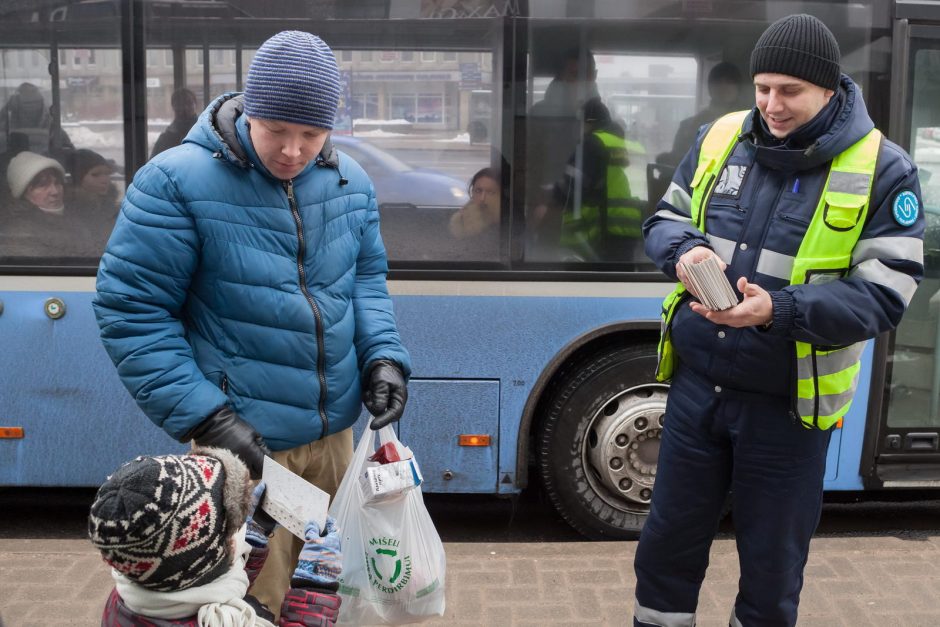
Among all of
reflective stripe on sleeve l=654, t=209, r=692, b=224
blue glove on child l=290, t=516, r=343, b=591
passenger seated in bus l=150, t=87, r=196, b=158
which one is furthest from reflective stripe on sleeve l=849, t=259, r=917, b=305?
passenger seated in bus l=150, t=87, r=196, b=158

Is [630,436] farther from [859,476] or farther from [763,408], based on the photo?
[763,408]

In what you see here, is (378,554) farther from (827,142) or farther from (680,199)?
(827,142)

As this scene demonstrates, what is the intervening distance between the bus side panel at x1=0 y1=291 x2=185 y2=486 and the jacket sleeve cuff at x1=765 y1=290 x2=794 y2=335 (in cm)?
295

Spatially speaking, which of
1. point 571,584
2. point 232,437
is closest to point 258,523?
point 232,437

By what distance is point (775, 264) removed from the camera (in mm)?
2689

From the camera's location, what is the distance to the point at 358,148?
14.5ft

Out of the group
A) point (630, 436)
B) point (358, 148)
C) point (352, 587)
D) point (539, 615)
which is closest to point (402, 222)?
point (358, 148)

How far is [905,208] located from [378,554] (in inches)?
66.1

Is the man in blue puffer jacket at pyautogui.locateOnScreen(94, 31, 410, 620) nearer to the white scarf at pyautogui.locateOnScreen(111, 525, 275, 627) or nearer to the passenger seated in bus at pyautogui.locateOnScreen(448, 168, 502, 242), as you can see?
the white scarf at pyautogui.locateOnScreen(111, 525, 275, 627)

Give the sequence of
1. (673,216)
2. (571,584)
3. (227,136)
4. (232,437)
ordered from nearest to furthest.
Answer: (232,437)
(227,136)
(673,216)
(571,584)

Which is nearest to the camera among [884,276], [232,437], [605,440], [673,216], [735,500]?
[232,437]

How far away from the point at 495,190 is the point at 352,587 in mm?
2181

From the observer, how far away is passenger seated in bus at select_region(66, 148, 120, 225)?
14.5 ft

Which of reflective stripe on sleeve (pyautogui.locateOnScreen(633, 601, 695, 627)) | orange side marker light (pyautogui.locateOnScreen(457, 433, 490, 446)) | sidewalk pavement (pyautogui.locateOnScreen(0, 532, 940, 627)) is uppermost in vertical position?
orange side marker light (pyautogui.locateOnScreen(457, 433, 490, 446))
